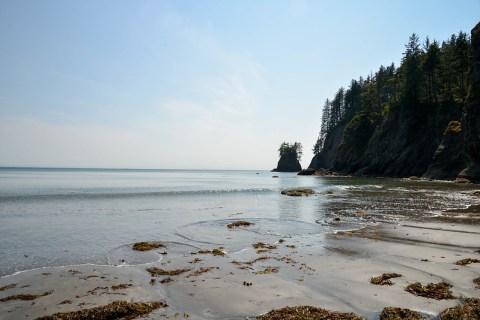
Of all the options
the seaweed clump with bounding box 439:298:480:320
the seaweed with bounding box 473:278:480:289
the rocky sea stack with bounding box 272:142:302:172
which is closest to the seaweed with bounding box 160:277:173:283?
the seaweed clump with bounding box 439:298:480:320

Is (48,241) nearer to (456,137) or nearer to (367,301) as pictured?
(367,301)

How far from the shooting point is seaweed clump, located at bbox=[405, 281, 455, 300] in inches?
267

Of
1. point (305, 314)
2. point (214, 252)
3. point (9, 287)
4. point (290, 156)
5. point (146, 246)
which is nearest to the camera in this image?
point (305, 314)

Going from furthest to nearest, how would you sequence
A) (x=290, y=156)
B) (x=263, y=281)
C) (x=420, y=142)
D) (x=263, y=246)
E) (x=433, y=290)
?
(x=290, y=156), (x=420, y=142), (x=263, y=246), (x=263, y=281), (x=433, y=290)

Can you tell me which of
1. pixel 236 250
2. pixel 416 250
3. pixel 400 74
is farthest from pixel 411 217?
pixel 400 74

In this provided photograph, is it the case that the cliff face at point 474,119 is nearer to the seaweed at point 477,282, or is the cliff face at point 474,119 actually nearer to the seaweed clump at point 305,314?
the seaweed at point 477,282

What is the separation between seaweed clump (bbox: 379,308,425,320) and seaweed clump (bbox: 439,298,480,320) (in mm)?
424

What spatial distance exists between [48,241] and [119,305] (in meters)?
9.31

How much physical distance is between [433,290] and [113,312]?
7.07m

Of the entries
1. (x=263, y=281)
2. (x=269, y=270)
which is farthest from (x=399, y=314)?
(x=269, y=270)

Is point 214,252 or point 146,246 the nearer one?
point 214,252

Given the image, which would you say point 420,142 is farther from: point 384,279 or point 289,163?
point 289,163

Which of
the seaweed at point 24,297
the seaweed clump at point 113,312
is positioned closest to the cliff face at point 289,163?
the seaweed at point 24,297

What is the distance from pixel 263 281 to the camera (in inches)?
324
